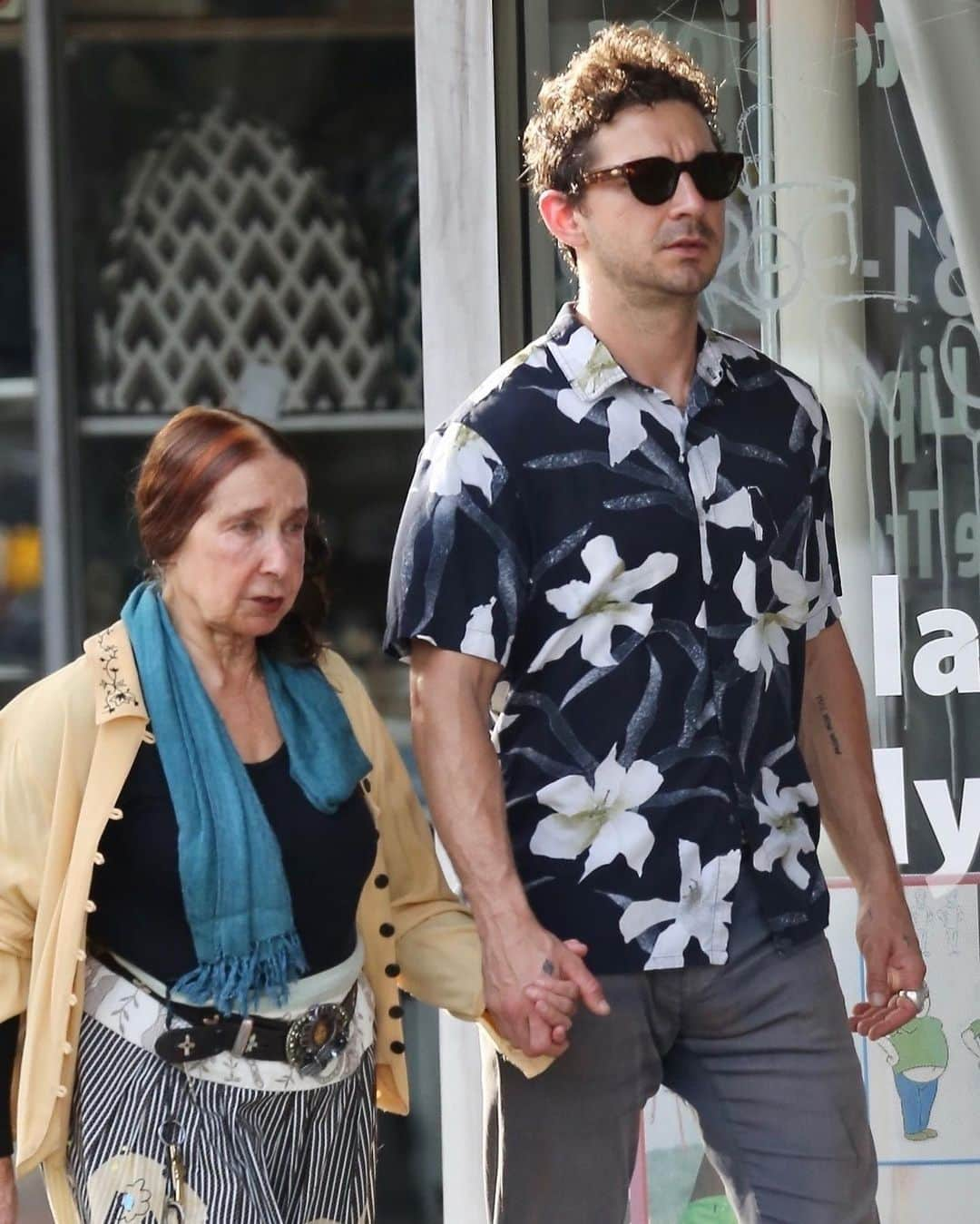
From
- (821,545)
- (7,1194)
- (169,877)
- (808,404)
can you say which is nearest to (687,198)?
(808,404)

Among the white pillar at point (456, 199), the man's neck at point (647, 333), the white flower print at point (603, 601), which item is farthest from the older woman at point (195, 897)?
the white pillar at point (456, 199)

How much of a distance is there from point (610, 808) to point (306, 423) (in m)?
2.28

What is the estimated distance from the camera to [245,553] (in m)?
2.68

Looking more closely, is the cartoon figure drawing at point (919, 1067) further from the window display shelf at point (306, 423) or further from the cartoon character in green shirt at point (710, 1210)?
the window display shelf at point (306, 423)

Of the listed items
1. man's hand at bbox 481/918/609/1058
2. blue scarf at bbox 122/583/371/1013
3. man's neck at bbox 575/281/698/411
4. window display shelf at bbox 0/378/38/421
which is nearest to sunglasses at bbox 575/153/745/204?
man's neck at bbox 575/281/698/411

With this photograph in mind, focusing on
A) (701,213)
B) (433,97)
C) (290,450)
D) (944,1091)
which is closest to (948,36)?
(433,97)

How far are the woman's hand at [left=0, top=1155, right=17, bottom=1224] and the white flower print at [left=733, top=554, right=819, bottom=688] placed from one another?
119 cm

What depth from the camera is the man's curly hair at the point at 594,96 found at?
2.88 m

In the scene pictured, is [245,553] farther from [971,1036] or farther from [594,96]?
[971,1036]

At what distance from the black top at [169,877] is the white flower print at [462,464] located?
1.41ft

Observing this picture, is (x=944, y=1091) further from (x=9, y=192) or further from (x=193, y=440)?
(x=9, y=192)

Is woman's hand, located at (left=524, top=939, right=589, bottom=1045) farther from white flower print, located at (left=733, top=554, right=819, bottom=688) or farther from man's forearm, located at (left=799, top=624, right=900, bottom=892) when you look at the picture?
man's forearm, located at (left=799, top=624, right=900, bottom=892)

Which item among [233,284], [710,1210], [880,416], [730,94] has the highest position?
[730,94]

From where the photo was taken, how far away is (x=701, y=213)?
111 inches
